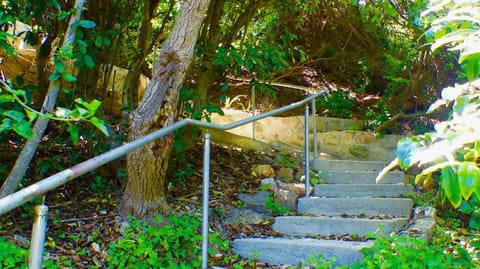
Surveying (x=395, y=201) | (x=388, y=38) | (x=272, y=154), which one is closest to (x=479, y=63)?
(x=395, y=201)

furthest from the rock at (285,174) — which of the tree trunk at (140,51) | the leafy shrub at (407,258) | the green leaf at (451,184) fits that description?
Result: the green leaf at (451,184)

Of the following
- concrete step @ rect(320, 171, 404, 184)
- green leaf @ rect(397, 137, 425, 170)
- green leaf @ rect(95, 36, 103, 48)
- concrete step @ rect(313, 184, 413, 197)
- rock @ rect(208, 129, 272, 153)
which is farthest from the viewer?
rock @ rect(208, 129, 272, 153)

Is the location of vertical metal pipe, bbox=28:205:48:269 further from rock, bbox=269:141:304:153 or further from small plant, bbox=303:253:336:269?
rock, bbox=269:141:304:153

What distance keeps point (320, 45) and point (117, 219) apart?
4623mm

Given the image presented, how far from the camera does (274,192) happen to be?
3.45m

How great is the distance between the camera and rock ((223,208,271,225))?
3.04 m

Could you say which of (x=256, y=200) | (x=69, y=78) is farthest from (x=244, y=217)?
(x=69, y=78)

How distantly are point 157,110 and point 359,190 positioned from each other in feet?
6.35

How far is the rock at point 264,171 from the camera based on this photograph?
12.6 feet

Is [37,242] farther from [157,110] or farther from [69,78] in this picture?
[157,110]

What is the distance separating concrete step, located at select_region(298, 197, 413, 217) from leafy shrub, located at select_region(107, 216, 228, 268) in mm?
1010

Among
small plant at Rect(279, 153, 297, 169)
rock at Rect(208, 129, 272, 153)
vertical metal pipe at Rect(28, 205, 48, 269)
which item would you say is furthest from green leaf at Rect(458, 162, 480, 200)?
rock at Rect(208, 129, 272, 153)

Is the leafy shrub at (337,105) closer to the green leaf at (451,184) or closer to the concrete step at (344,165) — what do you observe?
the concrete step at (344,165)

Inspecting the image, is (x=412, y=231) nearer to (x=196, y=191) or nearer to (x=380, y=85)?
(x=196, y=191)
